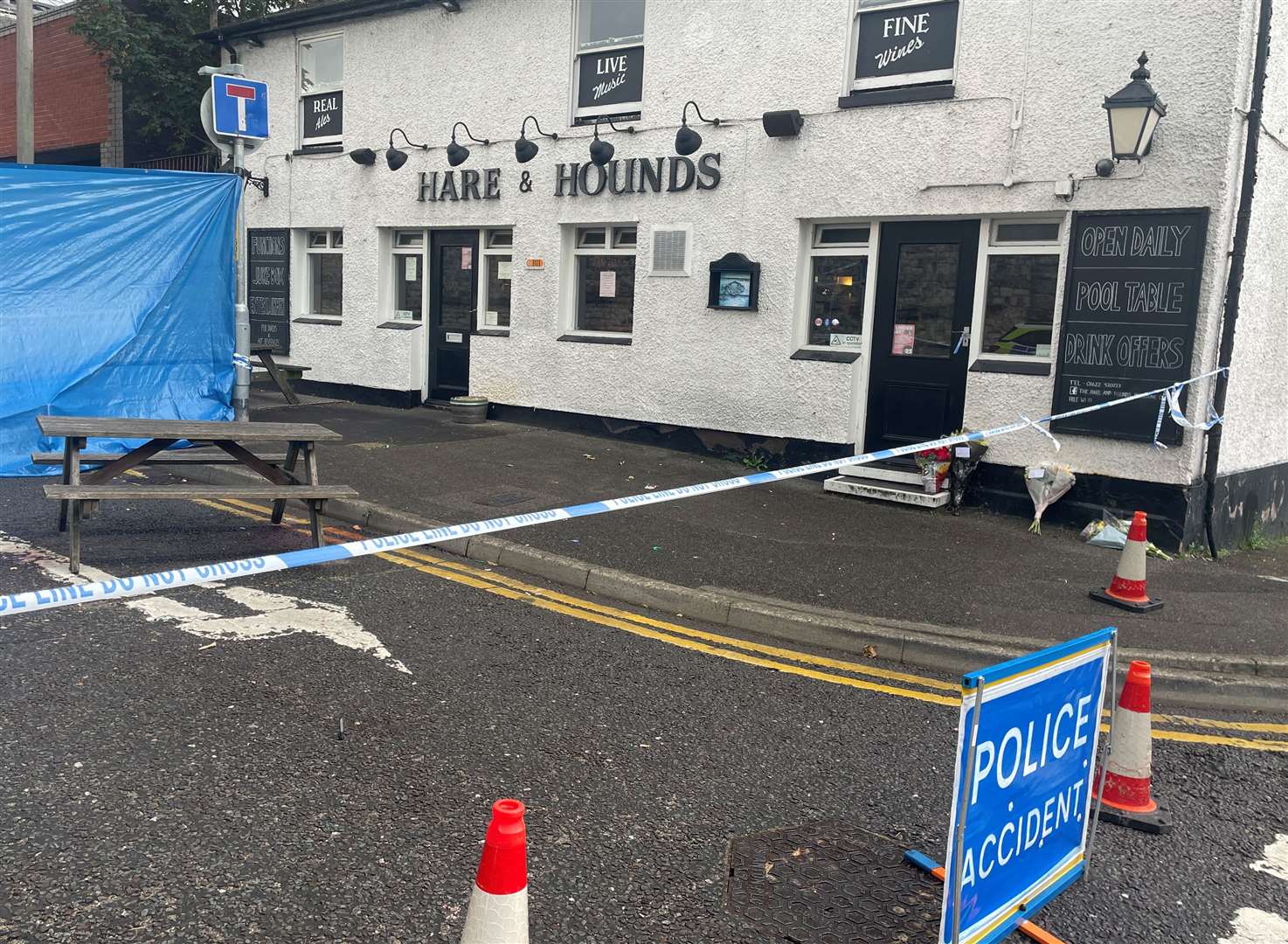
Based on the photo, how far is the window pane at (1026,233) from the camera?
30.3 feet

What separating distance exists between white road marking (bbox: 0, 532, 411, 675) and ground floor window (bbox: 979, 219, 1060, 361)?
637 centimetres

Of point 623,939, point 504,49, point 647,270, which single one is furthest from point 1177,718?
point 504,49

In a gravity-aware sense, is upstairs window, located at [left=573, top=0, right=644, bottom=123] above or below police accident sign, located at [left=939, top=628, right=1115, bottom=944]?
above

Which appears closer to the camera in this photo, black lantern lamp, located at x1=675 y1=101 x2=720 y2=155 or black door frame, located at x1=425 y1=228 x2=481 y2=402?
black lantern lamp, located at x1=675 y1=101 x2=720 y2=155

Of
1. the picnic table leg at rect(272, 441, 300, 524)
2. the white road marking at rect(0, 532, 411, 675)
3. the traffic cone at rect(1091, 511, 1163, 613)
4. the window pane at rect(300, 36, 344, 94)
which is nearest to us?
the white road marking at rect(0, 532, 411, 675)

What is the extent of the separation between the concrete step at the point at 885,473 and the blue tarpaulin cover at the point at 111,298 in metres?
6.29

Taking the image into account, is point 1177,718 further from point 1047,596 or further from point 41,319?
point 41,319

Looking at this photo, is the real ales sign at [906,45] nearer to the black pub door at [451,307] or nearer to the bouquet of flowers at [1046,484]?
the bouquet of flowers at [1046,484]

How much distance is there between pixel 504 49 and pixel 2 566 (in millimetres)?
8918

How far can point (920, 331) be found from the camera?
10039 millimetres

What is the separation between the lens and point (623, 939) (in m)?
3.12

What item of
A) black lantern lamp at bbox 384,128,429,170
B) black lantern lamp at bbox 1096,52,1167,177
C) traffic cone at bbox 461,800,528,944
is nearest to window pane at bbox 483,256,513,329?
black lantern lamp at bbox 384,128,429,170

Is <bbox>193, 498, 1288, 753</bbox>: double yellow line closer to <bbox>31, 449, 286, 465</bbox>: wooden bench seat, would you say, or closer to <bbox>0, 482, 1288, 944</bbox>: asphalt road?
<bbox>0, 482, 1288, 944</bbox>: asphalt road

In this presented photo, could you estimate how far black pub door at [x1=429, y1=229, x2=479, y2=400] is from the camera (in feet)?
45.6
